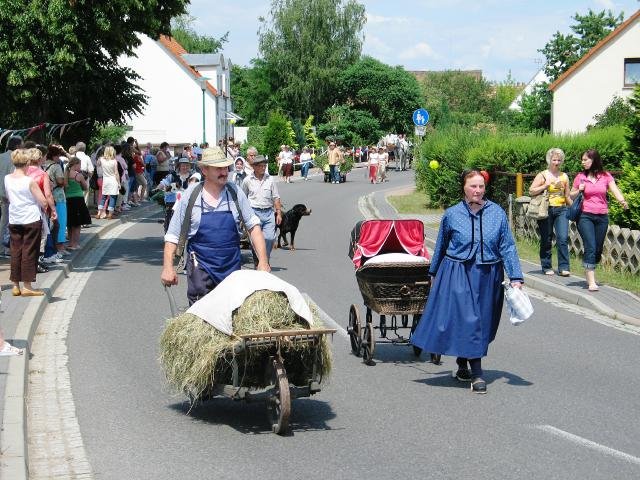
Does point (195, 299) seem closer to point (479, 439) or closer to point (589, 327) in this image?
point (479, 439)

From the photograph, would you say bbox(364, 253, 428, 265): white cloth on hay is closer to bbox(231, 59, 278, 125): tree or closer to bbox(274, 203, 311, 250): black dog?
bbox(274, 203, 311, 250): black dog

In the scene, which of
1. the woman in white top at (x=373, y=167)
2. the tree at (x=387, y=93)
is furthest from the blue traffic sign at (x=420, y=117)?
the tree at (x=387, y=93)

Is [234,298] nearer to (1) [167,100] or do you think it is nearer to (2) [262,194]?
(2) [262,194]

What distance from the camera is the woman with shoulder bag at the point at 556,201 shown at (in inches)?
608

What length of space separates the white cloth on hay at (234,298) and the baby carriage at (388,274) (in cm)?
224

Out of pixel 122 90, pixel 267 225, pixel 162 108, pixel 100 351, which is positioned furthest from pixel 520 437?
pixel 162 108

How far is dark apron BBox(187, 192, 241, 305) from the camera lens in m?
8.01

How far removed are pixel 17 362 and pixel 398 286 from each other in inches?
136

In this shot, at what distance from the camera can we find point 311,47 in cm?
8550

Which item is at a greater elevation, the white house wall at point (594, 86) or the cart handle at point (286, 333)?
the white house wall at point (594, 86)

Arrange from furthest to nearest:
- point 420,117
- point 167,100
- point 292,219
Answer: point 167,100 → point 420,117 → point 292,219

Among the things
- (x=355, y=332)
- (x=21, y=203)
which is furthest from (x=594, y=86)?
(x=355, y=332)

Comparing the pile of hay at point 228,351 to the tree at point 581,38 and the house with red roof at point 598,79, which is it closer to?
the house with red roof at point 598,79

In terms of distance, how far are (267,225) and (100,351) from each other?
16.1 ft
